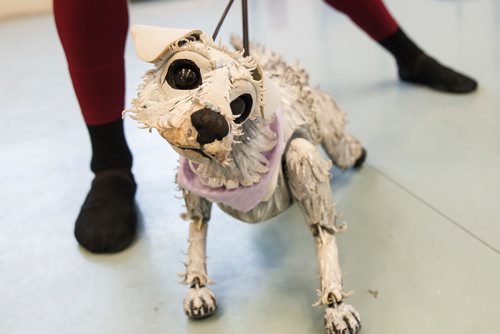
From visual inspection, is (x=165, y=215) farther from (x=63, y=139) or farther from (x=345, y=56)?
(x=345, y=56)

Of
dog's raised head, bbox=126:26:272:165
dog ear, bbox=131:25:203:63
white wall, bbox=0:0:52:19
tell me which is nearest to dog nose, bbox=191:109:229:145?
dog's raised head, bbox=126:26:272:165

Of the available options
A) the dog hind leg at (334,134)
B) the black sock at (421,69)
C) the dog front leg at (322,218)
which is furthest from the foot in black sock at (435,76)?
A: the dog front leg at (322,218)

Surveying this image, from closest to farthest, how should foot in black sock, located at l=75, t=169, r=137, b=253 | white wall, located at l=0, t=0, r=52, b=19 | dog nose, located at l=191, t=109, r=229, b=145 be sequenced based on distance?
1. dog nose, located at l=191, t=109, r=229, b=145
2. foot in black sock, located at l=75, t=169, r=137, b=253
3. white wall, located at l=0, t=0, r=52, b=19

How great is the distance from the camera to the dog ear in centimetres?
79

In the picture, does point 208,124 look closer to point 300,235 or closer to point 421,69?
point 300,235

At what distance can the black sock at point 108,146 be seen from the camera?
132 centimetres

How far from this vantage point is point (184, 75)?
0.78 metres

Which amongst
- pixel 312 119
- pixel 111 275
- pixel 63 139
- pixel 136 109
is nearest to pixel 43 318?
pixel 111 275

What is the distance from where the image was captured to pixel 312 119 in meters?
1.12

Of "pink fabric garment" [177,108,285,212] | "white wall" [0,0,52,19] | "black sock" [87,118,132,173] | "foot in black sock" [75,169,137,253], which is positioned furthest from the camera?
"white wall" [0,0,52,19]

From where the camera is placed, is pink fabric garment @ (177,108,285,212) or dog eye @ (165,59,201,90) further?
pink fabric garment @ (177,108,285,212)

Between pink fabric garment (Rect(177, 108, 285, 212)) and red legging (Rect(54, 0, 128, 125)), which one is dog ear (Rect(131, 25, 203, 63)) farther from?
red legging (Rect(54, 0, 128, 125))

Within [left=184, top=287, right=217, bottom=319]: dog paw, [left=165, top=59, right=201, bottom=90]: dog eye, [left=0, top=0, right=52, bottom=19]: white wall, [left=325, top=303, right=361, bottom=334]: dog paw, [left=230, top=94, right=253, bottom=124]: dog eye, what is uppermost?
[left=165, top=59, right=201, bottom=90]: dog eye

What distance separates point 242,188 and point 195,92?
19 centimetres
